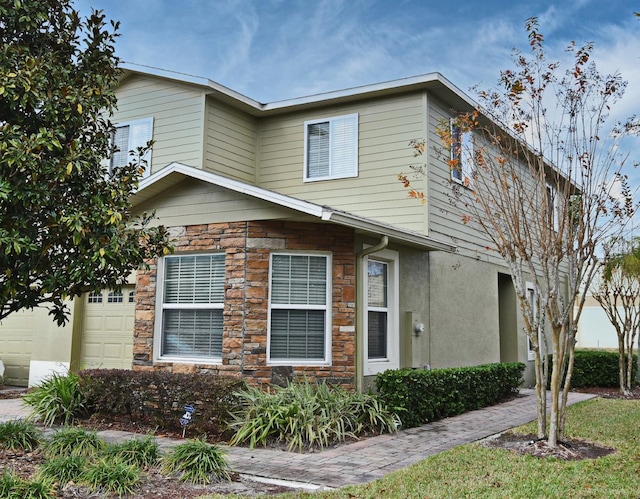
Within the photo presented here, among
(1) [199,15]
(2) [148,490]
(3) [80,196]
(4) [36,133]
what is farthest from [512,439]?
(1) [199,15]

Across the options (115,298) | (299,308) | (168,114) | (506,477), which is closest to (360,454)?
(506,477)

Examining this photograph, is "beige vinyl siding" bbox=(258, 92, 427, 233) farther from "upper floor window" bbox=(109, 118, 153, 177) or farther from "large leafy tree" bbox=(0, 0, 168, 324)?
"large leafy tree" bbox=(0, 0, 168, 324)

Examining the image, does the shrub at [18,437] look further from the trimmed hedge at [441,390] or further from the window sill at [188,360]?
the trimmed hedge at [441,390]

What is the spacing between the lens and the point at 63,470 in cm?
583

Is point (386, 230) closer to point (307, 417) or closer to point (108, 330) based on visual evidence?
point (307, 417)

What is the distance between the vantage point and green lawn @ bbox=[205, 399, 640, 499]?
18.5 ft

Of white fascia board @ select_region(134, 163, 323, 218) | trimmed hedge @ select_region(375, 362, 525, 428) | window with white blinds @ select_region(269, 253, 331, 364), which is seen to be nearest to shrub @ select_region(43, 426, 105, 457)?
window with white blinds @ select_region(269, 253, 331, 364)

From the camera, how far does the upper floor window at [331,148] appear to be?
12680 mm

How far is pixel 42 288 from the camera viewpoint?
20.4ft

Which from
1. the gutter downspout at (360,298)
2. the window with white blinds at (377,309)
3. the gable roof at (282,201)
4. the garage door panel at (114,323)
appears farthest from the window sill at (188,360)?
the garage door panel at (114,323)

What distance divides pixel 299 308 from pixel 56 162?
4.44 meters

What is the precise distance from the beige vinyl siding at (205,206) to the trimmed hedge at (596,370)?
8970 millimetres

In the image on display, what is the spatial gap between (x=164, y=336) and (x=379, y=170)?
5099 mm

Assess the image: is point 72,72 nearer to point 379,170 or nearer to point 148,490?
point 148,490
